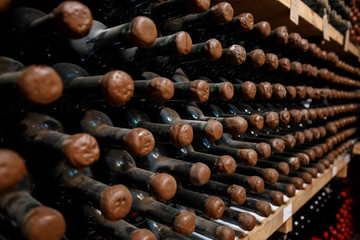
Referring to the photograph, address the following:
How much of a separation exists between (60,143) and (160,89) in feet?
0.49

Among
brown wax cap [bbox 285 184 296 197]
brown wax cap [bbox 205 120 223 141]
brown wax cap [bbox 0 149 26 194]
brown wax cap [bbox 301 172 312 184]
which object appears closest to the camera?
brown wax cap [bbox 0 149 26 194]

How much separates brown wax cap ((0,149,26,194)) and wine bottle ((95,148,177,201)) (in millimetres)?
164

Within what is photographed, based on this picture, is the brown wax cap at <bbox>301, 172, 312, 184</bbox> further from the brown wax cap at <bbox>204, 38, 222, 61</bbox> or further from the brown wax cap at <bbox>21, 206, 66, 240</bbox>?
the brown wax cap at <bbox>21, 206, 66, 240</bbox>

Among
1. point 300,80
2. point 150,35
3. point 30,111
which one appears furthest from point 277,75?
point 30,111

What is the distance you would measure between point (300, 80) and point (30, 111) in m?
0.96

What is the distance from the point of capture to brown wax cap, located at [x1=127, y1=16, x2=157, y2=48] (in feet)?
1.01

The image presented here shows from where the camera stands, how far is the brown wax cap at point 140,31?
0.31 metres

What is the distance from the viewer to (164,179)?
34 cm

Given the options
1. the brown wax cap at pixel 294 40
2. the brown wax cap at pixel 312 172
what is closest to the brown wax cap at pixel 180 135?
the brown wax cap at pixel 294 40

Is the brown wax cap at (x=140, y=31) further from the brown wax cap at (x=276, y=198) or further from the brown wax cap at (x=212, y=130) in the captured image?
the brown wax cap at (x=276, y=198)

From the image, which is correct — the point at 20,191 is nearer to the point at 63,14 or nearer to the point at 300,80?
the point at 63,14

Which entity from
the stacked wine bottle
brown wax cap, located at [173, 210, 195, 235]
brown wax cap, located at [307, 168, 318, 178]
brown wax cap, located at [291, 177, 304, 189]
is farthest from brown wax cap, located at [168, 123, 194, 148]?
brown wax cap, located at [307, 168, 318, 178]

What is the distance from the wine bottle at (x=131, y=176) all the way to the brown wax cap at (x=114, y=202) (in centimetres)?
6

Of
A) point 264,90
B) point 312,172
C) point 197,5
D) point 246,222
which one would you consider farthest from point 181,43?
point 312,172
